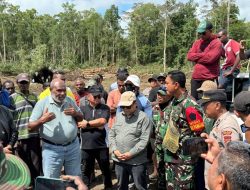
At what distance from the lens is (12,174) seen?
6.42 ft

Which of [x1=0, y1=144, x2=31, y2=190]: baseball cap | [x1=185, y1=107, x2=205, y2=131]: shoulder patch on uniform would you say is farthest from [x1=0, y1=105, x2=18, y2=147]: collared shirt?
[x1=0, y1=144, x2=31, y2=190]: baseball cap

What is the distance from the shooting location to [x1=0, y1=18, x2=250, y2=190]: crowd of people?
12.1ft

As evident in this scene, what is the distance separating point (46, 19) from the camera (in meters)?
71.3

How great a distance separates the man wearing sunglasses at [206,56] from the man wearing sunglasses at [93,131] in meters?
1.64

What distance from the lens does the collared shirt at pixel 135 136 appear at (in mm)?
5047

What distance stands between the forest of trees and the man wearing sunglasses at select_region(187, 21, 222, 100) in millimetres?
43851

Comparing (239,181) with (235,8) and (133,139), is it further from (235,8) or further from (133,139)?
(235,8)

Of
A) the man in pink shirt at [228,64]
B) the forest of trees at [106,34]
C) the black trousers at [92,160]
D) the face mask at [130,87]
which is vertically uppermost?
the forest of trees at [106,34]

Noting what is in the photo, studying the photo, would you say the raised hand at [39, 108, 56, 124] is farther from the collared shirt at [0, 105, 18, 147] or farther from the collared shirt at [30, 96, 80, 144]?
the collared shirt at [0, 105, 18, 147]

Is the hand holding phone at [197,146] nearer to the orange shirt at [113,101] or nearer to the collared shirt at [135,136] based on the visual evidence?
the collared shirt at [135,136]

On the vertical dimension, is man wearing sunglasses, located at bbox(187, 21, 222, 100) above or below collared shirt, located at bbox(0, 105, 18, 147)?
above

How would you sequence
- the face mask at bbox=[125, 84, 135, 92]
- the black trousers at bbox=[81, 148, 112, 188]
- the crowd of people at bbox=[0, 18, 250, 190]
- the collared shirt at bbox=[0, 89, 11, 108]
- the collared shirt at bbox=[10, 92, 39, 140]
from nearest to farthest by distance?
the crowd of people at bbox=[0, 18, 250, 190] → the collared shirt at bbox=[0, 89, 11, 108] → the collared shirt at bbox=[10, 92, 39, 140] → the face mask at bbox=[125, 84, 135, 92] → the black trousers at bbox=[81, 148, 112, 188]

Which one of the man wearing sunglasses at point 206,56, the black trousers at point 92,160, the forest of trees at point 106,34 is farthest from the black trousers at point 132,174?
the forest of trees at point 106,34

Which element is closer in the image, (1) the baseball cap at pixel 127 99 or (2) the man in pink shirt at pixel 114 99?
(1) the baseball cap at pixel 127 99
